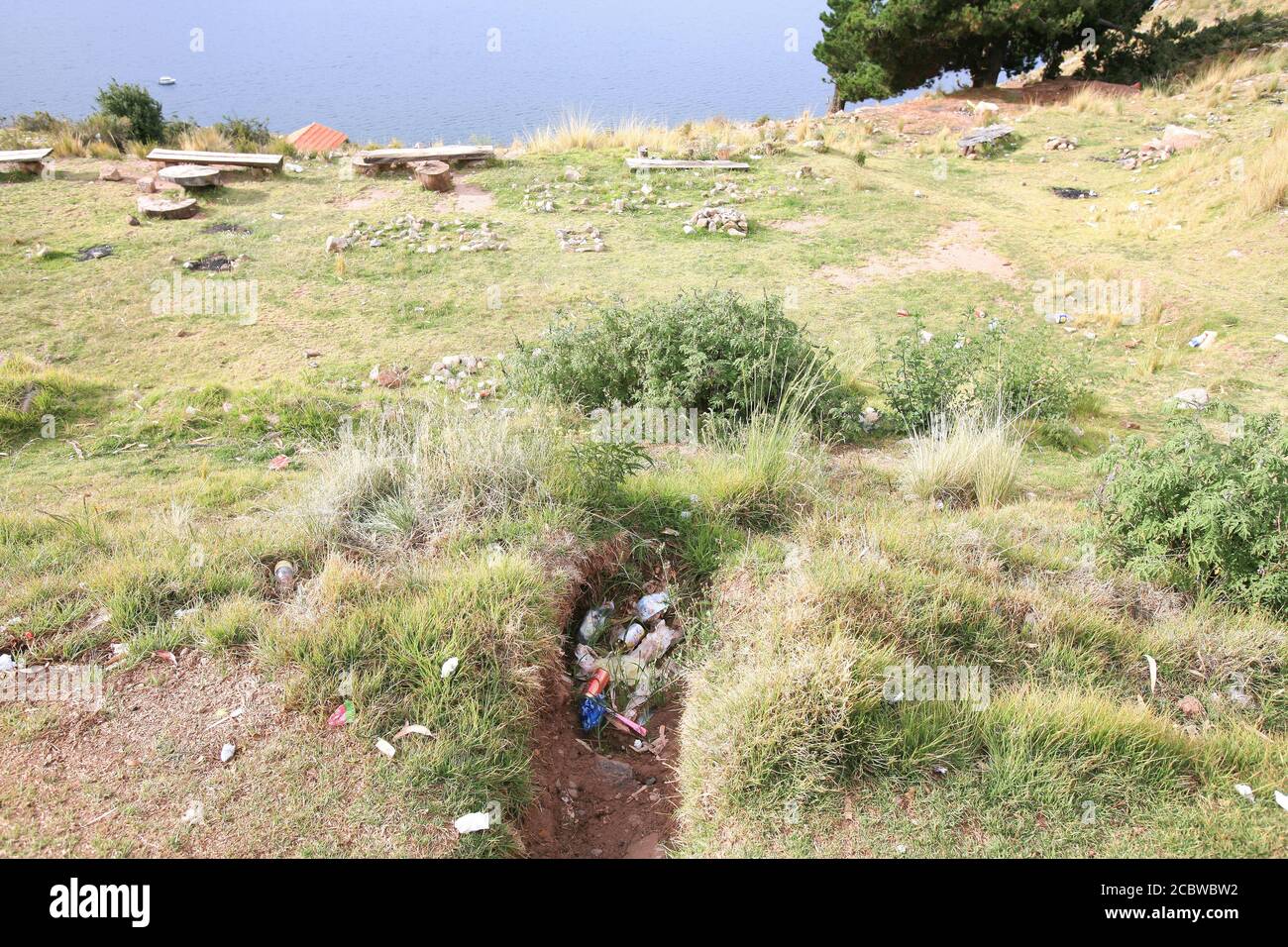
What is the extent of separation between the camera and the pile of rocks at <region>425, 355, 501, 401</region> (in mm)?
6891

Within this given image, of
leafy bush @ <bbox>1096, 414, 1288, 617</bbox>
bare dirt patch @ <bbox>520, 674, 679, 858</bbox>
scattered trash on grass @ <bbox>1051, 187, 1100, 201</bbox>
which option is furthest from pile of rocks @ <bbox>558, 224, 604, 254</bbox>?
bare dirt patch @ <bbox>520, 674, 679, 858</bbox>

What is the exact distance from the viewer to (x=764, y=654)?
3.27 meters

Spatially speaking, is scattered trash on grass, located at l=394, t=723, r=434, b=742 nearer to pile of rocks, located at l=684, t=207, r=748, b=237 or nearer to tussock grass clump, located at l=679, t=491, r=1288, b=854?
tussock grass clump, located at l=679, t=491, r=1288, b=854

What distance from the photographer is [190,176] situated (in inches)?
460

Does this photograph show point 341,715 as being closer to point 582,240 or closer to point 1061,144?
point 582,240

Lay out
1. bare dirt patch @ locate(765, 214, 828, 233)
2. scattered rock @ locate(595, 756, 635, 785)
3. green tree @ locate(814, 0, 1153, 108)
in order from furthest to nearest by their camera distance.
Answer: green tree @ locate(814, 0, 1153, 108) < bare dirt patch @ locate(765, 214, 828, 233) < scattered rock @ locate(595, 756, 635, 785)

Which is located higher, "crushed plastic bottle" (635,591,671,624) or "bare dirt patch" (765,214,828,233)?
"bare dirt patch" (765,214,828,233)

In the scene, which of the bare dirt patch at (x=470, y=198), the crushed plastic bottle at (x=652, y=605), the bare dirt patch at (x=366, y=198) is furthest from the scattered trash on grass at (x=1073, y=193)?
the crushed plastic bottle at (x=652, y=605)

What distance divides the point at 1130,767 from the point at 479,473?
3.13m

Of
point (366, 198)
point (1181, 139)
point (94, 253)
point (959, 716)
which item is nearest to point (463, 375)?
point (959, 716)

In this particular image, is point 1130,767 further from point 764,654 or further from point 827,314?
Answer: point 827,314

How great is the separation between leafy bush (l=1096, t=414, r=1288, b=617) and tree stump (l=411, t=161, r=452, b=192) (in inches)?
425
